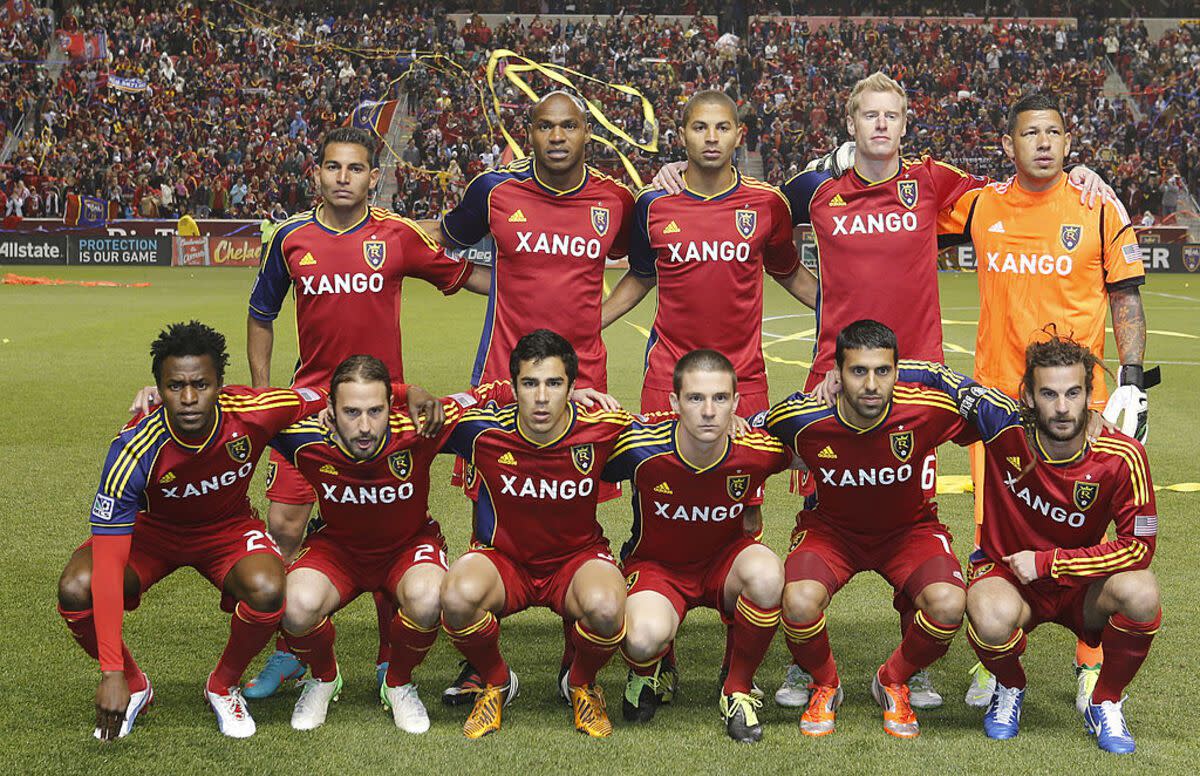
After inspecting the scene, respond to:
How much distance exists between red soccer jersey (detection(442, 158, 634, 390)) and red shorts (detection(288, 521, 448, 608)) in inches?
43.0

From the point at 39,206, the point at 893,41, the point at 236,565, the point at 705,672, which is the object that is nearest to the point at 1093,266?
the point at 705,672

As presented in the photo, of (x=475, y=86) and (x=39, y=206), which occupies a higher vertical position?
(x=475, y=86)

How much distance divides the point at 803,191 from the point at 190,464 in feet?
9.56

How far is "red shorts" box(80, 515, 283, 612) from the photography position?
480 centimetres

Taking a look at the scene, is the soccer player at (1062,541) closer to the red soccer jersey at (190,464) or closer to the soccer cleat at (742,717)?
the soccer cleat at (742,717)

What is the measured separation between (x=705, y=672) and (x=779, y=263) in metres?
1.91

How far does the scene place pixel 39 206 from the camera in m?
30.6

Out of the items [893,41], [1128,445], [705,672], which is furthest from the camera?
[893,41]

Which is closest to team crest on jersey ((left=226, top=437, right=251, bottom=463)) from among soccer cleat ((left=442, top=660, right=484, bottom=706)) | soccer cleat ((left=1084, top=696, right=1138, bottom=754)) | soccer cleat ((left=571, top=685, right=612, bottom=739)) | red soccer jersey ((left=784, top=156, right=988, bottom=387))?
soccer cleat ((left=442, top=660, right=484, bottom=706))

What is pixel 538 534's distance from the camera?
16.0 ft

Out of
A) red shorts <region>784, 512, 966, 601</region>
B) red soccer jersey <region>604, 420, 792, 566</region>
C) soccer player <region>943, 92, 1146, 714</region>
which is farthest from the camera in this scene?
soccer player <region>943, 92, 1146, 714</region>

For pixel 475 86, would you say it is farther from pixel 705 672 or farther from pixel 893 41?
pixel 705 672

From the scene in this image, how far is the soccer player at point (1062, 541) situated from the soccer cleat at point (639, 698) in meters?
1.20

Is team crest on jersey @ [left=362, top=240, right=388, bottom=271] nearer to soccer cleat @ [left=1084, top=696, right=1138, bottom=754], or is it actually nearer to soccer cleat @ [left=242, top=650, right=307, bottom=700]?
soccer cleat @ [left=242, top=650, right=307, bottom=700]
